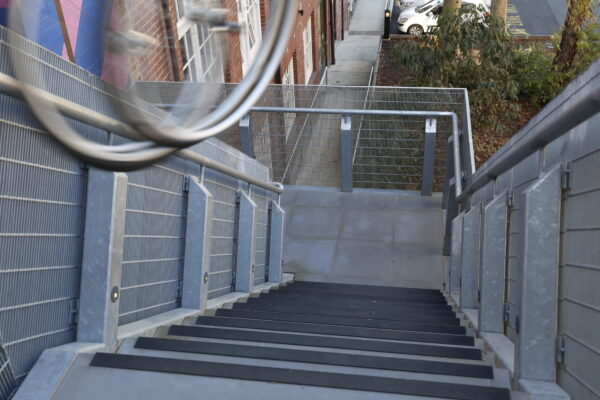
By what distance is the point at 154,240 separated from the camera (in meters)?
3.98

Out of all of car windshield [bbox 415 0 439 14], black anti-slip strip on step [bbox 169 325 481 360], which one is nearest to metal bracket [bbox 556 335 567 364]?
black anti-slip strip on step [bbox 169 325 481 360]

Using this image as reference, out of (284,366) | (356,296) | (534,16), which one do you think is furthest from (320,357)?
(534,16)

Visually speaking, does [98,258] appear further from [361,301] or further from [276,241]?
[276,241]

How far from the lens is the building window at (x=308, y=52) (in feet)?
66.0

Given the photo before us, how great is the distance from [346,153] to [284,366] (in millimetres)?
6875

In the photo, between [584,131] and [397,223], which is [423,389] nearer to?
[584,131]

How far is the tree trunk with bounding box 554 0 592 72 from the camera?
14.3 meters

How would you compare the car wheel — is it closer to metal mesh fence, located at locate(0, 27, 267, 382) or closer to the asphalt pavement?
the asphalt pavement

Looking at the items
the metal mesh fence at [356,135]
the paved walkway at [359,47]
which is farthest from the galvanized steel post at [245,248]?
the paved walkway at [359,47]

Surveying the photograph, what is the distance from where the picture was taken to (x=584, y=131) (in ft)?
9.59

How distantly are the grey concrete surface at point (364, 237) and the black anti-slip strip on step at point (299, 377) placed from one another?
5.84 metres

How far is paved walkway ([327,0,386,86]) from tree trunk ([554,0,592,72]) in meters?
7.08

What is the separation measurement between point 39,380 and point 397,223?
23.9 ft

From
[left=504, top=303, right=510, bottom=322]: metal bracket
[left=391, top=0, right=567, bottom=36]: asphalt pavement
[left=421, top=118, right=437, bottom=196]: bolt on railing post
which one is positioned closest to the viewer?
[left=504, top=303, right=510, bottom=322]: metal bracket
